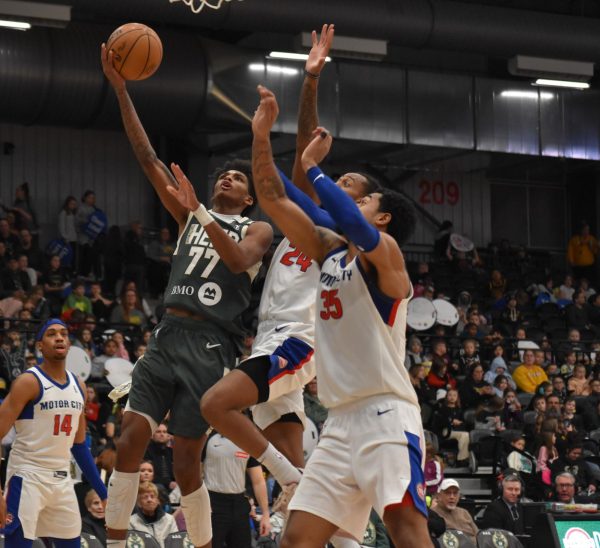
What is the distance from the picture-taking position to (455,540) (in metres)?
12.0

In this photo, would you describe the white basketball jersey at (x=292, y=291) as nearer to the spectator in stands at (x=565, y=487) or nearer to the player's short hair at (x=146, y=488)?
the player's short hair at (x=146, y=488)

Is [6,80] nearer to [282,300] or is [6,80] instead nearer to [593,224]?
[282,300]

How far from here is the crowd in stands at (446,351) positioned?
13695mm

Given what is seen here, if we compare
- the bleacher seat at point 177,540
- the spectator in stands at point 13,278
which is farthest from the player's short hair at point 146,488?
the spectator in stands at point 13,278

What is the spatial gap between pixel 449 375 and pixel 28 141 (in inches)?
396

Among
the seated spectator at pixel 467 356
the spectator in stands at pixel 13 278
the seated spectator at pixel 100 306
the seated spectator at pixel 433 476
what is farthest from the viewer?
the seated spectator at pixel 467 356

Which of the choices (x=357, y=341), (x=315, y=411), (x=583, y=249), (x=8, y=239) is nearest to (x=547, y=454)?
(x=315, y=411)

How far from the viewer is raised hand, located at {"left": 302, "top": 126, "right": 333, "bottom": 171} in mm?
5391

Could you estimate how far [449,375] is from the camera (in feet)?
62.7

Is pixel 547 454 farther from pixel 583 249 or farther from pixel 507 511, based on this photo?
pixel 583 249

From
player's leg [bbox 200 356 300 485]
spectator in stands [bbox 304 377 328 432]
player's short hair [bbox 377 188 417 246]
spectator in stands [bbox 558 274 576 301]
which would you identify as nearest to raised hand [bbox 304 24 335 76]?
player's short hair [bbox 377 188 417 246]

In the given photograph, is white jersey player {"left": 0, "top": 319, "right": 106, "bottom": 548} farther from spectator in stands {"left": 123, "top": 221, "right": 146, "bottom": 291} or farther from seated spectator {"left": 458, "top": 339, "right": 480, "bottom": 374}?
seated spectator {"left": 458, "top": 339, "right": 480, "bottom": 374}

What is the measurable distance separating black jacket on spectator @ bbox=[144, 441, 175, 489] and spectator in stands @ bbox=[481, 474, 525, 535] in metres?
3.65

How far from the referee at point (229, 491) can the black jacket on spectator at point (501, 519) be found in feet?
12.3
